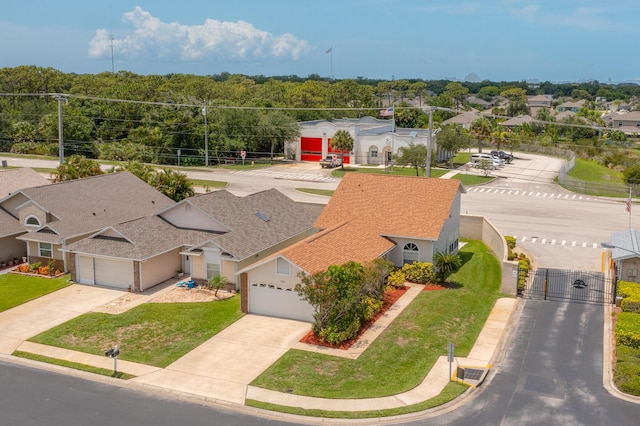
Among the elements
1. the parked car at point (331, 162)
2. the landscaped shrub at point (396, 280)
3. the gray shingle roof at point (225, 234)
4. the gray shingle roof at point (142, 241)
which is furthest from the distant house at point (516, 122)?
the gray shingle roof at point (142, 241)

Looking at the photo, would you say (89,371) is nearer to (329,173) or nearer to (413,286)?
(413,286)

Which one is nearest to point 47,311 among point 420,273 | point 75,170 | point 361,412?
point 361,412

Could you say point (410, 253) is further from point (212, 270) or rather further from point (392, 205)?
point (212, 270)

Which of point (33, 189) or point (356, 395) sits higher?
point (33, 189)

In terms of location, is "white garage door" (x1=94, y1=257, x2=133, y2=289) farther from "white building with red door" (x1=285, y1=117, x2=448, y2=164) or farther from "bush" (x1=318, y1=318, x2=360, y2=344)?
"white building with red door" (x1=285, y1=117, x2=448, y2=164)

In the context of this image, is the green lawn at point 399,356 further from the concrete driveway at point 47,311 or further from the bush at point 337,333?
the concrete driveway at point 47,311

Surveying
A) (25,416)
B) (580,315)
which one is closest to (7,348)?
(25,416)

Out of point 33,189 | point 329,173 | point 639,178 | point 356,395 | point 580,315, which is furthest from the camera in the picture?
point 329,173
